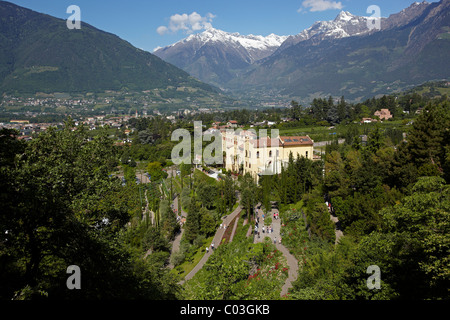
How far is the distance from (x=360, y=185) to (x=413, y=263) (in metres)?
13.0

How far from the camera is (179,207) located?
34406 millimetres

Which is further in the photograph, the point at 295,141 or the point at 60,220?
the point at 295,141

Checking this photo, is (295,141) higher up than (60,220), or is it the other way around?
(295,141)

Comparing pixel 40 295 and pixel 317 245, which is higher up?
pixel 40 295

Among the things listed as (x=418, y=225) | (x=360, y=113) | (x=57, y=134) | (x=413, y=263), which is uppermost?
(x=360, y=113)

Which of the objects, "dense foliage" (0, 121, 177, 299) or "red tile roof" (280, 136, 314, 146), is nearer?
"dense foliage" (0, 121, 177, 299)

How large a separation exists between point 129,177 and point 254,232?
27.3 metres

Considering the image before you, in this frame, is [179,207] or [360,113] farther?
[360,113]

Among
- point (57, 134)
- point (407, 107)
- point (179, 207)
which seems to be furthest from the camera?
point (407, 107)

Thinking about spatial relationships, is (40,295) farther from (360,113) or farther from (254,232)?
(360,113)

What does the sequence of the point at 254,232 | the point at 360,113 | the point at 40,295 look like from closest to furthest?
the point at 40,295, the point at 254,232, the point at 360,113

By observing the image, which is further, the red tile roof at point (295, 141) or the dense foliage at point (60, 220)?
the red tile roof at point (295, 141)
